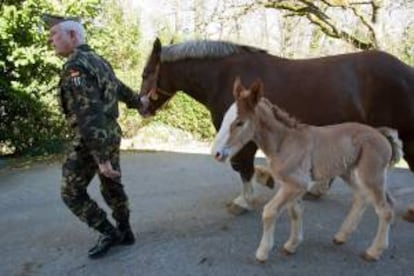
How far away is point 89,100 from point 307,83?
2361 millimetres

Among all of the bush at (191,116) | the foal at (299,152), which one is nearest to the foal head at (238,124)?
the foal at (299,152)

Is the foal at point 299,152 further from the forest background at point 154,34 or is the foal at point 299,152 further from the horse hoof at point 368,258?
the forest background at point 154,34

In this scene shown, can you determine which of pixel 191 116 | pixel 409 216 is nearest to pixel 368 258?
pixel 409 216

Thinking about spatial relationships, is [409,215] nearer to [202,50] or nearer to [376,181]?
[376,181]

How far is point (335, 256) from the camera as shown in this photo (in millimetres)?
4848

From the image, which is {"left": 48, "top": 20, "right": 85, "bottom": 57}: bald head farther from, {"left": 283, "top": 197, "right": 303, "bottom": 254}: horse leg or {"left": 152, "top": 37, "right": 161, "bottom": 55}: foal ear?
{"left": 283, "top": 197, "right": 303, "bottom": 254}: horse leg

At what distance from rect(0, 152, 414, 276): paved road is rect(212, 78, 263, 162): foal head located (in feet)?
3.17

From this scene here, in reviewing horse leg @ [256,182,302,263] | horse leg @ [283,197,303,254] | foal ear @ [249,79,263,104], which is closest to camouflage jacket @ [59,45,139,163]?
foal ear @ [249,79,263,104]

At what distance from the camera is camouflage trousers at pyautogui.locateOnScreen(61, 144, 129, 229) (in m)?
4.77

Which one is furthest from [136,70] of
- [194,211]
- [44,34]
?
[194,211]

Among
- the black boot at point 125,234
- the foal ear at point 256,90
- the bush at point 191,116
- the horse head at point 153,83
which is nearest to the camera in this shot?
the foal ear at point 256,90

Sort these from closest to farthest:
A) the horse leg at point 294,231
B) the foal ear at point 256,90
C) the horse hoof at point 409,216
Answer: the foal ear at point 256,90, the horse leg at point 294,231, the horse hoof at point 409,216

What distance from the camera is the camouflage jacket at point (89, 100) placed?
4.52 metres

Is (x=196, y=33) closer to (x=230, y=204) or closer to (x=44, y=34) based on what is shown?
(x=44, y=34)
